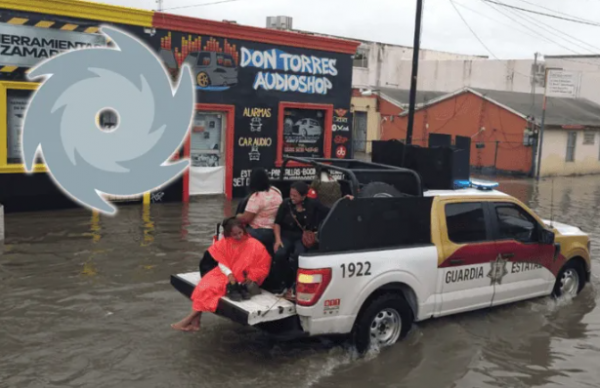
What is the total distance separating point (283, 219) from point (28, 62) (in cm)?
941

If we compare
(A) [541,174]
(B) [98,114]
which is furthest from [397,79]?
(B) [98,114]

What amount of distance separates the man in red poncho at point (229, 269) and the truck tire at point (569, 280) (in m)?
4.35

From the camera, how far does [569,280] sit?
9188mm

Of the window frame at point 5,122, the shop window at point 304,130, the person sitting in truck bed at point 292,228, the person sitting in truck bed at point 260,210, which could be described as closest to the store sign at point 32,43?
the window frame at point 5,122

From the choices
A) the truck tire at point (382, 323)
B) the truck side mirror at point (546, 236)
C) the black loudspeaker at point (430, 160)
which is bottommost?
the truck tire at point (382, 323)

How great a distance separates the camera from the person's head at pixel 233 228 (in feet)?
22.7

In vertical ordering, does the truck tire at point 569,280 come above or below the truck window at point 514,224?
below

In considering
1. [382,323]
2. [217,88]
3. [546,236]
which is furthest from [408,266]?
[217,88]

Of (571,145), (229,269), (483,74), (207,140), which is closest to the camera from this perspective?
(229,269)

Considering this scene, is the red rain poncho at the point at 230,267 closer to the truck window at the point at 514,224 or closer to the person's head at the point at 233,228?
the person's head at the point at 233,228

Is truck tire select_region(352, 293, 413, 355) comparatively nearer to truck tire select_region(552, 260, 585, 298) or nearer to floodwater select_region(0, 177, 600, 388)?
floodwater select_region(0, 177, 600, 388)

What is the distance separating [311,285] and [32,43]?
10.7 m

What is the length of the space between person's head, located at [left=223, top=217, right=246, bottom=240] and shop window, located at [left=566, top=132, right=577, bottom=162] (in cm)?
2682

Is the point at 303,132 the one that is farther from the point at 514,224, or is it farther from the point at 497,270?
the point at 497,270
